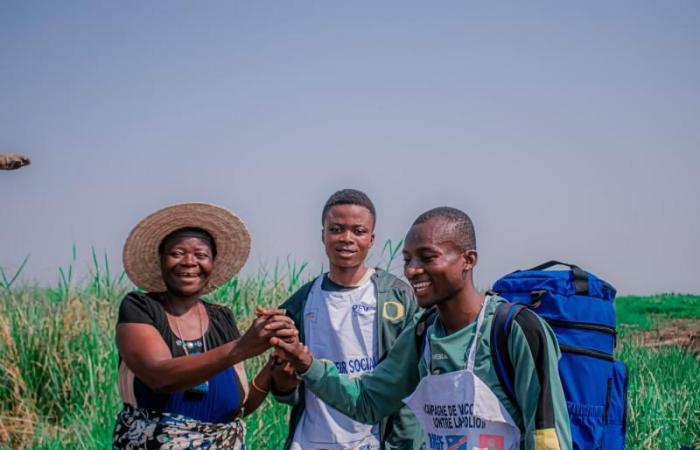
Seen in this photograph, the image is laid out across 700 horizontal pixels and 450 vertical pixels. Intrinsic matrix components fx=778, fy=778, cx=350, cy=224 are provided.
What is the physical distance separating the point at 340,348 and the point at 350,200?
0.86 metres

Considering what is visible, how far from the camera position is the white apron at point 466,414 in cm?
291

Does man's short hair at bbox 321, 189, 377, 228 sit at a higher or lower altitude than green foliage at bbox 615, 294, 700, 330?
higher

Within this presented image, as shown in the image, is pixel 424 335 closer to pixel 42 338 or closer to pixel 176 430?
pixel 176 430

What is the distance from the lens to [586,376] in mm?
3418

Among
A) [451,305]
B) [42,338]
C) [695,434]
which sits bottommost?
[695,434]

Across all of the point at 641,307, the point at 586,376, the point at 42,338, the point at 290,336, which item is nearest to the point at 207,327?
the point at 290,336

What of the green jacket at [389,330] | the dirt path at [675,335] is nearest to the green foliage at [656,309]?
the dirt path at [675,335]

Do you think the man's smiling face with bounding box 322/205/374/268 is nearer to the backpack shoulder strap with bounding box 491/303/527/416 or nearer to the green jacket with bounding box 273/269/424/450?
the green jacket with bounding box 273/269/424/450

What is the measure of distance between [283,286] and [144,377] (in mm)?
6243

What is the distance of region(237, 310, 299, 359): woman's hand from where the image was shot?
346cm

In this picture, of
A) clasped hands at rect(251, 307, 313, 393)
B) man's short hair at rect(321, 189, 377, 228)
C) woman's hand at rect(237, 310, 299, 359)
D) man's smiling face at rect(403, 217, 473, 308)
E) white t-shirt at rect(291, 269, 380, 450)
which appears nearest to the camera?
man's smiling face at rect(403, 217, 473, 308)

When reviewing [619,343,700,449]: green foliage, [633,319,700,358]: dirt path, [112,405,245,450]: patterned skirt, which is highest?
[112,405,245,450]: patterned skirt

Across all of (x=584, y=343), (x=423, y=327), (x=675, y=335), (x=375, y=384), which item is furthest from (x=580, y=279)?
(x=675, y=335)

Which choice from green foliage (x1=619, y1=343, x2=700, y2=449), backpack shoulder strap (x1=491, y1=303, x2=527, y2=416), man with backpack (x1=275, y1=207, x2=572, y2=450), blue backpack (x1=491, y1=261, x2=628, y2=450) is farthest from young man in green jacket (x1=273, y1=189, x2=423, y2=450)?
green foliage (x1=619, y1=343, x2=700, y2=449)
